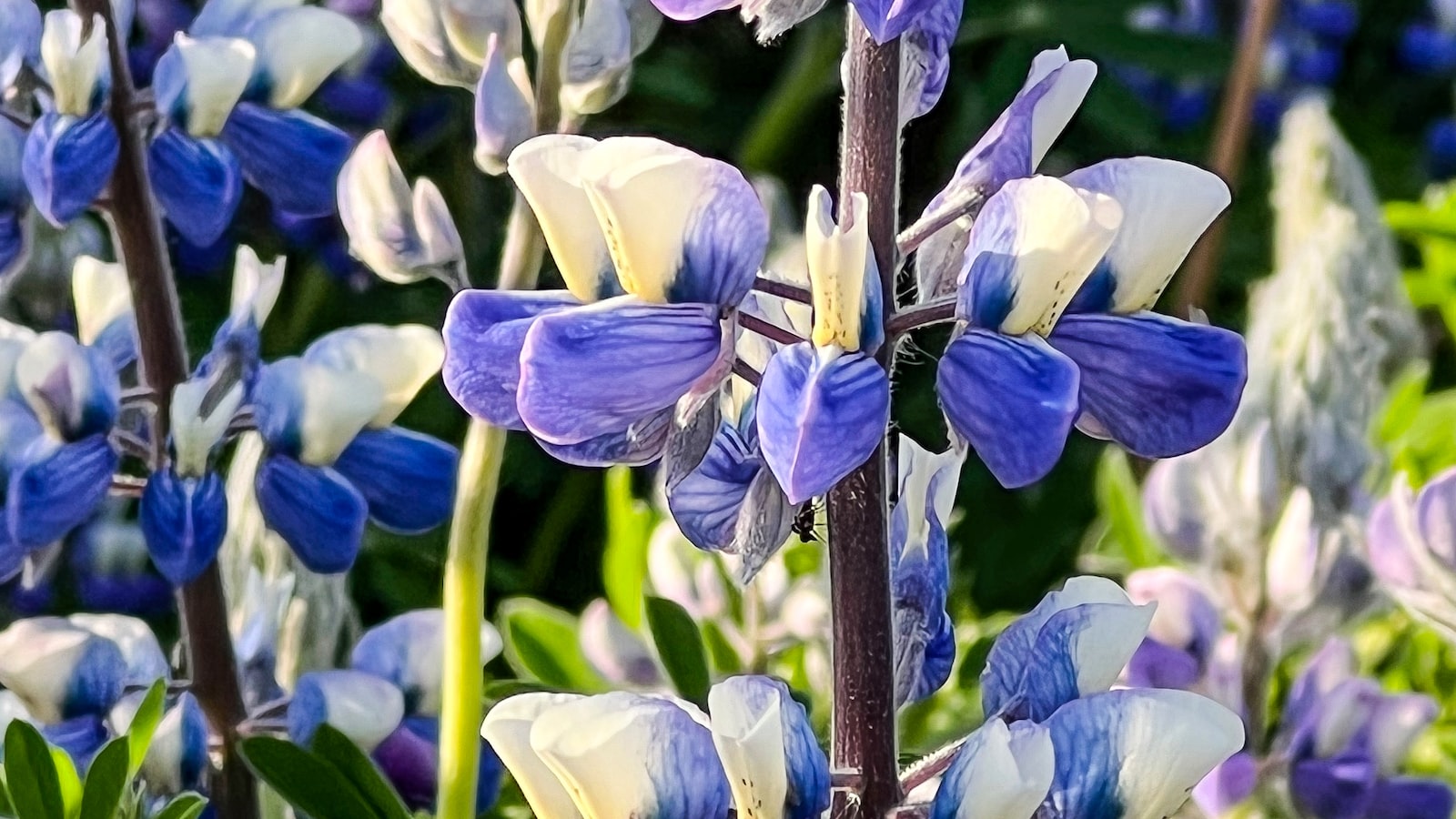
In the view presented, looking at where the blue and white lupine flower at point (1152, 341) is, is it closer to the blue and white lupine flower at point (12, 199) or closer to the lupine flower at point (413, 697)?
the lupine flower at point (413, 697)

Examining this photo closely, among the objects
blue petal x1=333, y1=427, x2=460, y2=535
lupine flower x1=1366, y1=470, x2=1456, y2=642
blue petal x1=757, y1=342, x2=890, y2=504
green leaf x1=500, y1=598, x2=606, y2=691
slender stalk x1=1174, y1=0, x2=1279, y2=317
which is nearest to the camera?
blue petal x1=757, y1=342, x2=890, y2=504

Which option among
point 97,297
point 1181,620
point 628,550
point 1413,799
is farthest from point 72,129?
point 1413,799

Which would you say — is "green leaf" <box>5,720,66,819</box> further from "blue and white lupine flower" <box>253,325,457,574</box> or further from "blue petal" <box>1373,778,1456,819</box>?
"blue petal" <box>1373,778,1456,819</box>

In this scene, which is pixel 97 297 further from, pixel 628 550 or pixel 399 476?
pixel 628 550

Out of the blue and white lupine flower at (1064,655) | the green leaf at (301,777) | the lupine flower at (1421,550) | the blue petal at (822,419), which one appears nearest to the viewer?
the blue petal at (822,419)

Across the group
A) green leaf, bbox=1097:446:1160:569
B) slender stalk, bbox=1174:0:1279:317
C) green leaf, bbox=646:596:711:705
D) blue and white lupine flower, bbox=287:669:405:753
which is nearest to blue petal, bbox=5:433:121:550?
blue and white lupine flower, bbox=287:669:405:753

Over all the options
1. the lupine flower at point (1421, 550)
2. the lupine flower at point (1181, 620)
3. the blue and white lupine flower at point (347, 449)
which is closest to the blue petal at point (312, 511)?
the blue and white lupine flower at point (347, 449)

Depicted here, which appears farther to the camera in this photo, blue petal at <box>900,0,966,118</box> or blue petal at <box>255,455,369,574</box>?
blue petal at <box>255,455,369,574</box>
